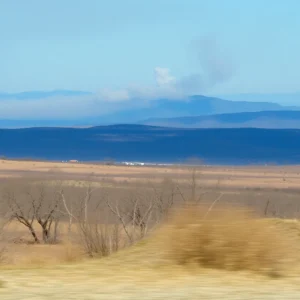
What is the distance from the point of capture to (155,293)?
8.82 meters

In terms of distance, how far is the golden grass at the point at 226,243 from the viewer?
10406 millimetres

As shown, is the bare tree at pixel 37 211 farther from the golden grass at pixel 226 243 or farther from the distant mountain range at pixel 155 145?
the distant mountain range at pixel 155 145

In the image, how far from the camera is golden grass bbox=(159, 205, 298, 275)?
1041 centimetres

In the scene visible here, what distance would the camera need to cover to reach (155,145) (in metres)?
176

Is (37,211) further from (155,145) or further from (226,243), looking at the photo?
(155,145)

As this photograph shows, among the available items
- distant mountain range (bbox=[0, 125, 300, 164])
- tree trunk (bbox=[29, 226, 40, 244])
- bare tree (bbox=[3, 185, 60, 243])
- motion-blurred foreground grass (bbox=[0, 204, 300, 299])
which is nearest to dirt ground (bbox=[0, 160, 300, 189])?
bare tree (bbox=[3, 185, 60, 243])

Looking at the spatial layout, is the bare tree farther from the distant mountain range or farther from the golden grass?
the distant mountain range

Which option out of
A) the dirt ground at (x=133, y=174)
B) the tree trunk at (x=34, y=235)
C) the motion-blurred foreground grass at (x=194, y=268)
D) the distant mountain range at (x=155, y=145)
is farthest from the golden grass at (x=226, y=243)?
the distant mountain range at (x=155, y=145)

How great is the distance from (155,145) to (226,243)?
6524 inches

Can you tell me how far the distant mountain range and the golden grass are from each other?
126164 millimetres

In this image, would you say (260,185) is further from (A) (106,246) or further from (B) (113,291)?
(B) (113,291)

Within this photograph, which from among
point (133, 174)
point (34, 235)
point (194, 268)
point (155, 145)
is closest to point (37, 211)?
point (34, 235)

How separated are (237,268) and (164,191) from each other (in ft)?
111

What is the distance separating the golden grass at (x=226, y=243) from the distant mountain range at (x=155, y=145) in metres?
126
